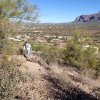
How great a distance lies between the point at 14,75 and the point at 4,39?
2.91 m

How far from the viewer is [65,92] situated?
13.6 metres

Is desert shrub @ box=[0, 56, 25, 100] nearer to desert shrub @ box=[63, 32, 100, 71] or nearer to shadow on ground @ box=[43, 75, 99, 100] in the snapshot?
shadow on ground @ box=[43, 75, 99, 100]

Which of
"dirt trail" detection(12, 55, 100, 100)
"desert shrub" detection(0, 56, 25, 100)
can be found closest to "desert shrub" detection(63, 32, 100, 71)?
"dirt trail" detection(12, 55, 100, 100)

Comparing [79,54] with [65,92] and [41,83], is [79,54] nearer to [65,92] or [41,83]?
[41,83]

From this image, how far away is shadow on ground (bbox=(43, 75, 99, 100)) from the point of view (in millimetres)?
12883

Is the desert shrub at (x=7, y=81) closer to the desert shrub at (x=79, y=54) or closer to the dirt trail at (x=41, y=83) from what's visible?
the dirt trail at (x=41, y=83)

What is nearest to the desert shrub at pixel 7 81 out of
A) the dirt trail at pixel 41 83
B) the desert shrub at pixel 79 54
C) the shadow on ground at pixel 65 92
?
the dirt trail at pixel 41 83

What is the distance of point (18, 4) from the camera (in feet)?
53.2

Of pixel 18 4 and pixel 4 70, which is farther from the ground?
pixel 18 4

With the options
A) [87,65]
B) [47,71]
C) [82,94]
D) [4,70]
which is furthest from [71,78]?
[87,65]

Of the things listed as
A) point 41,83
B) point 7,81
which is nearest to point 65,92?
point 41,83

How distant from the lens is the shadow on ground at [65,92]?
12883 millimetres

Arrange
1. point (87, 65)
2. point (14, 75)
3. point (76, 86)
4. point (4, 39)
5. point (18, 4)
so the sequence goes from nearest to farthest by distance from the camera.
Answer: point (14, 75) < point (4, 39) < point (76, 86) < point (18, 4) < point (87, 65)

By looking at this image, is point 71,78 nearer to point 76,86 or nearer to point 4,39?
point 76,86
